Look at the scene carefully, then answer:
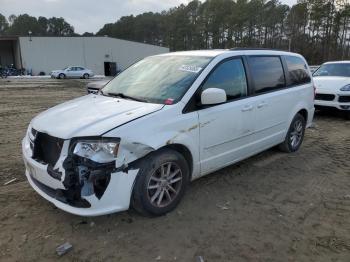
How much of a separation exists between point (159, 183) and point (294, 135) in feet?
11.4

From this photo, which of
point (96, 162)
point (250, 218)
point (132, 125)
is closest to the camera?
point (96, 162)

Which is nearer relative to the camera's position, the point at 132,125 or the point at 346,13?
the point at 132,125

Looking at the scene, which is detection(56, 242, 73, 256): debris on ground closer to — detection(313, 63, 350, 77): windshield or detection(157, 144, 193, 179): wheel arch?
detection(157, 144, 193, 179): wheel arch

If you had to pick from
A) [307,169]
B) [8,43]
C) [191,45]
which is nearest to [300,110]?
[307,169]

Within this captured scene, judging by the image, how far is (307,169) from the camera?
538 cm

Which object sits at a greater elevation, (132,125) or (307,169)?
(132,125)

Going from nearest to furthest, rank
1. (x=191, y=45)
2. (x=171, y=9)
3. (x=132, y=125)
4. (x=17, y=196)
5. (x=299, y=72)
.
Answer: (x=132, y=125)
(x=17, y=196)
(x=299, y=72)
(x=191, y=45)
(x=171, y=9)

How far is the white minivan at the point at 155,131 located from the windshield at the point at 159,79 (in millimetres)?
15

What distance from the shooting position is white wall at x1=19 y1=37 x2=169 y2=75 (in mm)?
45281

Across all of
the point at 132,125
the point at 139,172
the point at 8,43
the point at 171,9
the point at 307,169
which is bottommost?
the point at 307,169

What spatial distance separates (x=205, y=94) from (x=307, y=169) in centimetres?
255

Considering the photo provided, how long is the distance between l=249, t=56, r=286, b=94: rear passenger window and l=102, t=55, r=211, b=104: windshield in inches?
36.1

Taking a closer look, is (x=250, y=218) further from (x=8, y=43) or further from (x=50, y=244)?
(x=8, y=43)

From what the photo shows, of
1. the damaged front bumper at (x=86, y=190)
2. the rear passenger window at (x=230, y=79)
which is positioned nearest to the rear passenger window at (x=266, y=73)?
the rear passenger window at (x=230, y=79)
